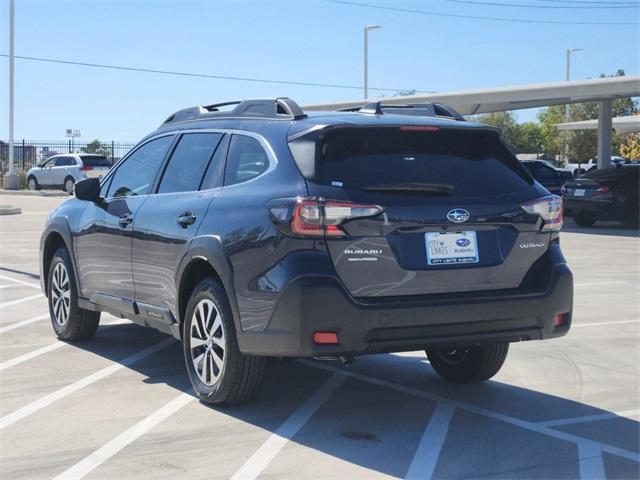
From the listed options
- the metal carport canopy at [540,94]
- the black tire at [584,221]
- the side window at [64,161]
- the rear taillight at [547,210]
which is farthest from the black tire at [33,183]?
the rear taillight at [547,210]

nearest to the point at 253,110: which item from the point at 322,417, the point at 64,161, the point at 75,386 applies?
the point at 322,417

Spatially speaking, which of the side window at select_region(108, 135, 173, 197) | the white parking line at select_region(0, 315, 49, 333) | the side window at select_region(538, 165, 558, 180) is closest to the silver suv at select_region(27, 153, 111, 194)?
the side window at select_region(538, 165, 558, 180)

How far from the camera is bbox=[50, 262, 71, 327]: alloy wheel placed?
8172 millimetres

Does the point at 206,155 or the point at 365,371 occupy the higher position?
the point at 206,155

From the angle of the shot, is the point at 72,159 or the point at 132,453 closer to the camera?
the point at 132,453

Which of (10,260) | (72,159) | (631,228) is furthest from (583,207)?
(72,159)

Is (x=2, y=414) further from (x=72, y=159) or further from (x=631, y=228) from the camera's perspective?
(x=72, y=159)

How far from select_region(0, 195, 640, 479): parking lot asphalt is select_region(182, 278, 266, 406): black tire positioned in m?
Result: 0.12

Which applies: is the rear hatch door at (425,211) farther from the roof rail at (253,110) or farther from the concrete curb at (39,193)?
the concrete curb at (39,193)

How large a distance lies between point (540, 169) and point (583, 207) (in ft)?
22.5

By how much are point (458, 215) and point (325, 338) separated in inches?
40.8

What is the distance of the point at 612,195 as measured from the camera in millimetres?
22984

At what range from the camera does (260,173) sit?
18.9 ft

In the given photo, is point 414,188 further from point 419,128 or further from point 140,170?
point 140,170
